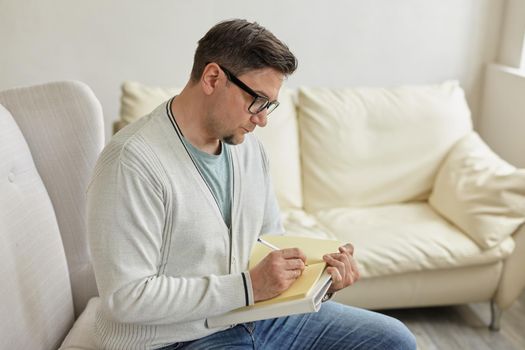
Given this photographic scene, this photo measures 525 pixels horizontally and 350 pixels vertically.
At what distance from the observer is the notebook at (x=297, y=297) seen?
4.22ft

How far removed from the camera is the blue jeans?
1459 millimetres

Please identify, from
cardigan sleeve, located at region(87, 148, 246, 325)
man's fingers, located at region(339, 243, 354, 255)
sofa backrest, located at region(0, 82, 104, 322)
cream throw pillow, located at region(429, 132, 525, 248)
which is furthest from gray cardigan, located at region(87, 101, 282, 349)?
cream throw pillow, located at region(429, 132, 525, 248)

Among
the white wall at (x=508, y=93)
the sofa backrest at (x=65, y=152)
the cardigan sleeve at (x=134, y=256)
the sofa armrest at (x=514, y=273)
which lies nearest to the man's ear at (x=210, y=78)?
the cardigan sleeve at (x=134, y=256)

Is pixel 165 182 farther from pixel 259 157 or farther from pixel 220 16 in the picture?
pixel 220 16

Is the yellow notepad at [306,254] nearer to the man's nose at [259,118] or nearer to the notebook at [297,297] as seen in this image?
the notebook at [297,297]

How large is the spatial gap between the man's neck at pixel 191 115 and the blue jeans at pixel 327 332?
0.42m

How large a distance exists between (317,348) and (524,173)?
1.22 meters

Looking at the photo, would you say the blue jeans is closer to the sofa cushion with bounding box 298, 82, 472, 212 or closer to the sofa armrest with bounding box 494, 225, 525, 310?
the sofa armrest with bounding box 494, 225, 525, 310

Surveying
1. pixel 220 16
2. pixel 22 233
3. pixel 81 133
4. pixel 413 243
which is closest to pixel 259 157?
pixel 81 133

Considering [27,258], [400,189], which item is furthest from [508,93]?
[27,258]

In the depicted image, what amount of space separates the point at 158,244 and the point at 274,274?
24cm

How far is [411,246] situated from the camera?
7.54ft

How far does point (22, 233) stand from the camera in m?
1.47

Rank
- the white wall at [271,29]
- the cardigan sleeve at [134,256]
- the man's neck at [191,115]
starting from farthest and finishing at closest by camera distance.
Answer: the white wall at [271,29] < the man's neck at [191,115] < the cardigan sleeve at [134,256]
